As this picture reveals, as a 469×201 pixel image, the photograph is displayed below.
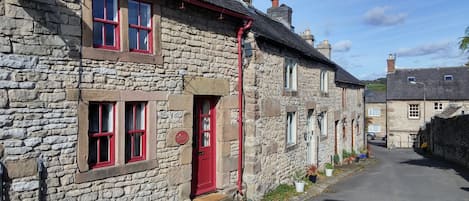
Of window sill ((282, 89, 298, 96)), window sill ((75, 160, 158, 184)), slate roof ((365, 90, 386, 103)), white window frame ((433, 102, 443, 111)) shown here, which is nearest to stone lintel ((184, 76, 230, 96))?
window sill ((75, 160, 158, 184))

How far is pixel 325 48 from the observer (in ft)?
79.8

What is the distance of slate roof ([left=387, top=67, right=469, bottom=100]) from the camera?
1501 inches

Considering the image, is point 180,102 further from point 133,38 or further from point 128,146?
point 133,38

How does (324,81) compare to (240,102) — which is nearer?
(240,102)

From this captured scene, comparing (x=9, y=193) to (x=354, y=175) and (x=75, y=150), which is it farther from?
(x=354, y=175)

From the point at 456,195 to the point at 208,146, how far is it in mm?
8199

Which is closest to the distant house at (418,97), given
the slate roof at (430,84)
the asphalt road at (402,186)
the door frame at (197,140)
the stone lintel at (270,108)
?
the slate roof at (430,84)

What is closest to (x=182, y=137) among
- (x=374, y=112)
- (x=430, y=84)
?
(x=430, y=84)

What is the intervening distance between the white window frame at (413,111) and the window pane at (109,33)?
125 ft

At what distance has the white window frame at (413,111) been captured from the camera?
39.2 metres

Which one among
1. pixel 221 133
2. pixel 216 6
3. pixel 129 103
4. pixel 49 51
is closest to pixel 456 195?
pixel 221 133

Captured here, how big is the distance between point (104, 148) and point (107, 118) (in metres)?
0.53

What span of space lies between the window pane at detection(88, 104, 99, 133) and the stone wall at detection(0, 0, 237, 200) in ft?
1.07

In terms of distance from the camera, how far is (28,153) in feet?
18.7
